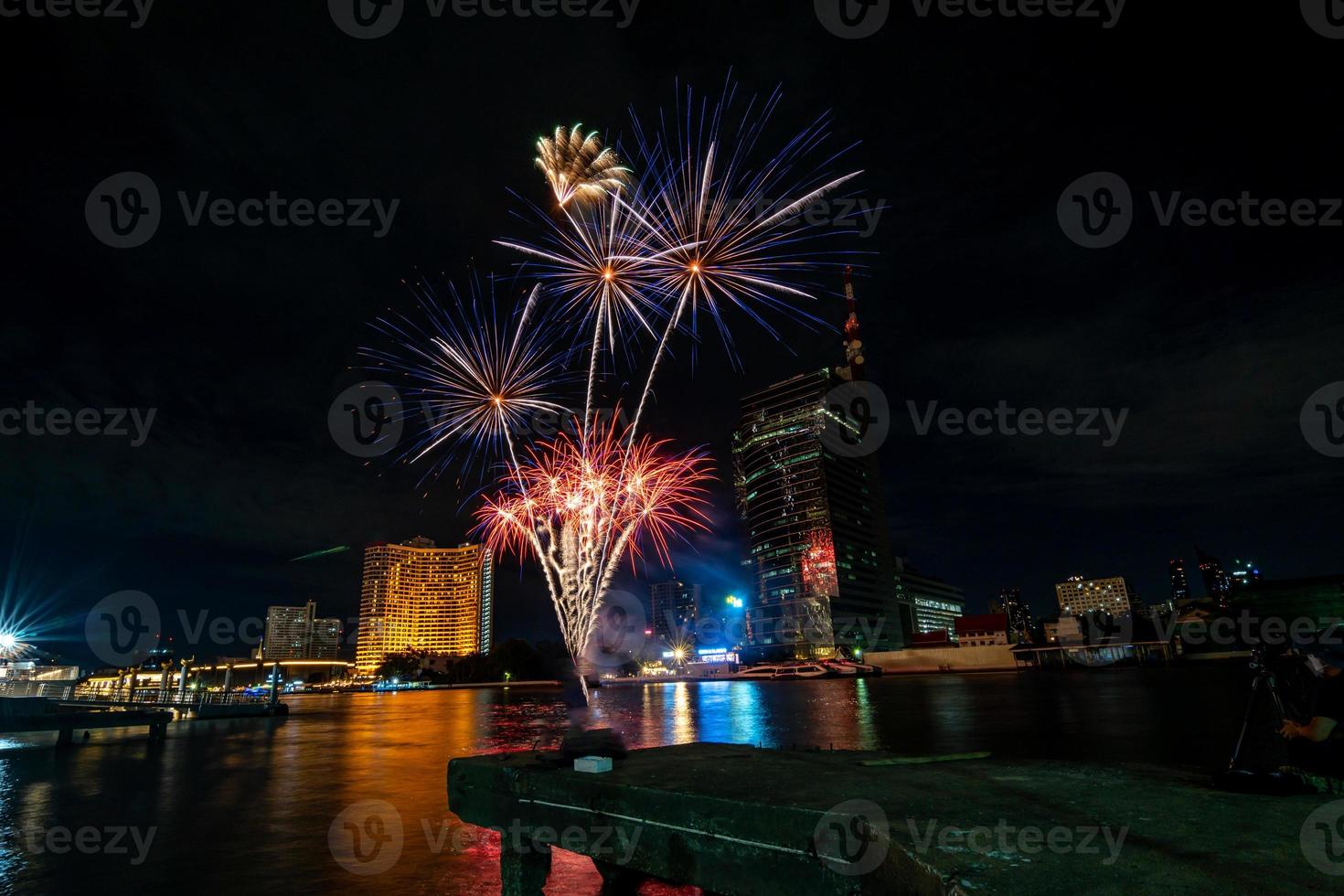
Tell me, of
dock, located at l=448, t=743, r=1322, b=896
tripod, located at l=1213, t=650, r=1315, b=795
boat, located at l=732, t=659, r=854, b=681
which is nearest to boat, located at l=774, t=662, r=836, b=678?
boat, located at l=732, t=659, r=854, b=681

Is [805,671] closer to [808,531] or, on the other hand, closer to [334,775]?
[808,531]

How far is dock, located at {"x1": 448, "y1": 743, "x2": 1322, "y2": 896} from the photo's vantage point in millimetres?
2984

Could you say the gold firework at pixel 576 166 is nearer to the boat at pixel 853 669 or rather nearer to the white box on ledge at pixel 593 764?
the white box on ledge at pixel 593 764

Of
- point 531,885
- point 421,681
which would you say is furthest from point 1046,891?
point 421,681

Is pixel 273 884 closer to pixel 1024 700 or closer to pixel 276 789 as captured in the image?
pixel 276 789

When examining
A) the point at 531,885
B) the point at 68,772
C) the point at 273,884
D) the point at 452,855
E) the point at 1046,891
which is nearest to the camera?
the point at 1046,891

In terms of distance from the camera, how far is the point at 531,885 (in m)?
5.68

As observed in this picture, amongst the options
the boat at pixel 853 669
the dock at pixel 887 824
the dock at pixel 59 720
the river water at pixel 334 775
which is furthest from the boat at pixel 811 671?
the dock at pixel 887 824

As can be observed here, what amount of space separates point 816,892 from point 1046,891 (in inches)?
58.0

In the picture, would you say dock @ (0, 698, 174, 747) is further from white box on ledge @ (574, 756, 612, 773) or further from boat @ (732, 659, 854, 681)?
boat @ (732, 659, 854, 681)

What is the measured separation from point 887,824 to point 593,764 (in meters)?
2.62

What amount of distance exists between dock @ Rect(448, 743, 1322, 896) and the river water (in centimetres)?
234

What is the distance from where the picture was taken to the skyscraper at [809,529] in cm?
15675

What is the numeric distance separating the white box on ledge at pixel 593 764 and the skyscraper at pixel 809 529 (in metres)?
149
